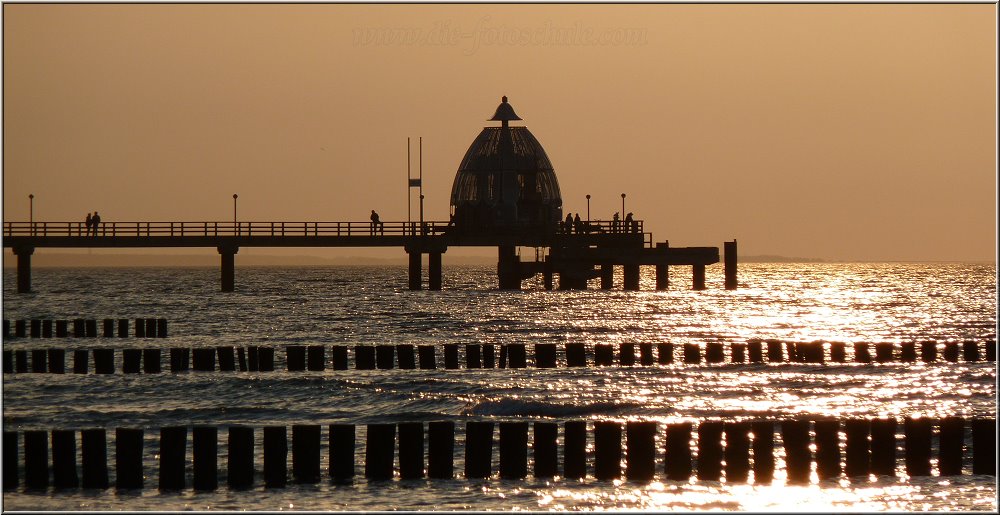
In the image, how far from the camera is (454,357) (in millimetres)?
43875

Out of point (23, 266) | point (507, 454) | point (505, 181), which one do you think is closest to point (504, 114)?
point (505, 181)

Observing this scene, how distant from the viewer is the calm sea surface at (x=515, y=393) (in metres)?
23.6

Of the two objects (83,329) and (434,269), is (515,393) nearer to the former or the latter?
(83,329)

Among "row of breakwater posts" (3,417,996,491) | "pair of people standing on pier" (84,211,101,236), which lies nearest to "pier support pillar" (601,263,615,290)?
"pair of people standing on pier" (84,211,101,236)

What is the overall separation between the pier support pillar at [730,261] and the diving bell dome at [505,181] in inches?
549

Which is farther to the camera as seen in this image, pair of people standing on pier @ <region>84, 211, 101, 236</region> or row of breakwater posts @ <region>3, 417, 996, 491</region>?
pair of people standing on pier @ <region>84, 211, 101, 236</region>

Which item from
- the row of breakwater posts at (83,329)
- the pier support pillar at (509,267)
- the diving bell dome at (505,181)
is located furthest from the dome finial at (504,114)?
the row of breakwater posts at (83,329)

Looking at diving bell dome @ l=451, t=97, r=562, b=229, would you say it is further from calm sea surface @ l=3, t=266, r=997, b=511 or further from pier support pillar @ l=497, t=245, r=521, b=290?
calm sea surface @ l=3, t=266, r=997, b=511

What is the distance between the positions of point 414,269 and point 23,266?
22.7 m

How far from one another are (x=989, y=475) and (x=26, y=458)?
1519 cm

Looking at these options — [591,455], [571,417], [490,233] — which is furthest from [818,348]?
[490,233]

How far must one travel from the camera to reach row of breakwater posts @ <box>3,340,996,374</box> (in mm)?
42750

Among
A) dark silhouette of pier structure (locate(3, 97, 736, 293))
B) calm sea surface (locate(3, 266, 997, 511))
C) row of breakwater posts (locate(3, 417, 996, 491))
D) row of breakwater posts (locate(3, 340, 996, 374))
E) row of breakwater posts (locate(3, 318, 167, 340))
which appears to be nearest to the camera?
calm sea surface (locate(3, 266, 997, 511))

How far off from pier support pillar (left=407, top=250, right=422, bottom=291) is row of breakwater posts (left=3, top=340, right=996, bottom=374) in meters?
44.0
